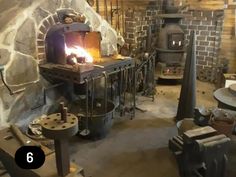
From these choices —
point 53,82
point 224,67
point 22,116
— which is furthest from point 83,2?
point 224,67

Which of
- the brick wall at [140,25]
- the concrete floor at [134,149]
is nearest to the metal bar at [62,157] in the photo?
the concrete floor at [134,149]

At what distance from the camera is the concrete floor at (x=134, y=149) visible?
7.73 feet

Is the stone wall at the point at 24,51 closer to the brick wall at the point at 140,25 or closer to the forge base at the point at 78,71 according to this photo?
the forge base at the point at 78,71

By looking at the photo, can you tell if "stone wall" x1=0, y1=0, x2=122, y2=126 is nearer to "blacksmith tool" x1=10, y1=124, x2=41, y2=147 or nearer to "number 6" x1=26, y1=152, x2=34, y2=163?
"blacksmith tool" x1=10, y1=124, x2=41, y2=147

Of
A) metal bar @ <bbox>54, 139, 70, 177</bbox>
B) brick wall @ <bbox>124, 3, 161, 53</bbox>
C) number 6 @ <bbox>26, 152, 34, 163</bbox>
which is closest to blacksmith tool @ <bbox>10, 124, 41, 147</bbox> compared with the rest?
number 6 @ <bbox>26, 152, 34, 163</bbox>

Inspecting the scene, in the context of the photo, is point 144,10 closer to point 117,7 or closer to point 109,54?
point 117,7

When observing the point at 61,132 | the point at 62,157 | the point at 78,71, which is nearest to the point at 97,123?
the point at 78,71

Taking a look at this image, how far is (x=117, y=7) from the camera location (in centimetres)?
420

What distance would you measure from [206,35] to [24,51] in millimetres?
3388

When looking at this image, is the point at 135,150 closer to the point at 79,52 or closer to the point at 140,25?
the point at 79,52

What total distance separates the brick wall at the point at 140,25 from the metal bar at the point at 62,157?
3082 millimetres

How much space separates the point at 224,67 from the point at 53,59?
117 inches

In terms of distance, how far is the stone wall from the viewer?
2.46 meters

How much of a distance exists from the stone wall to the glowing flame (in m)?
0.26
